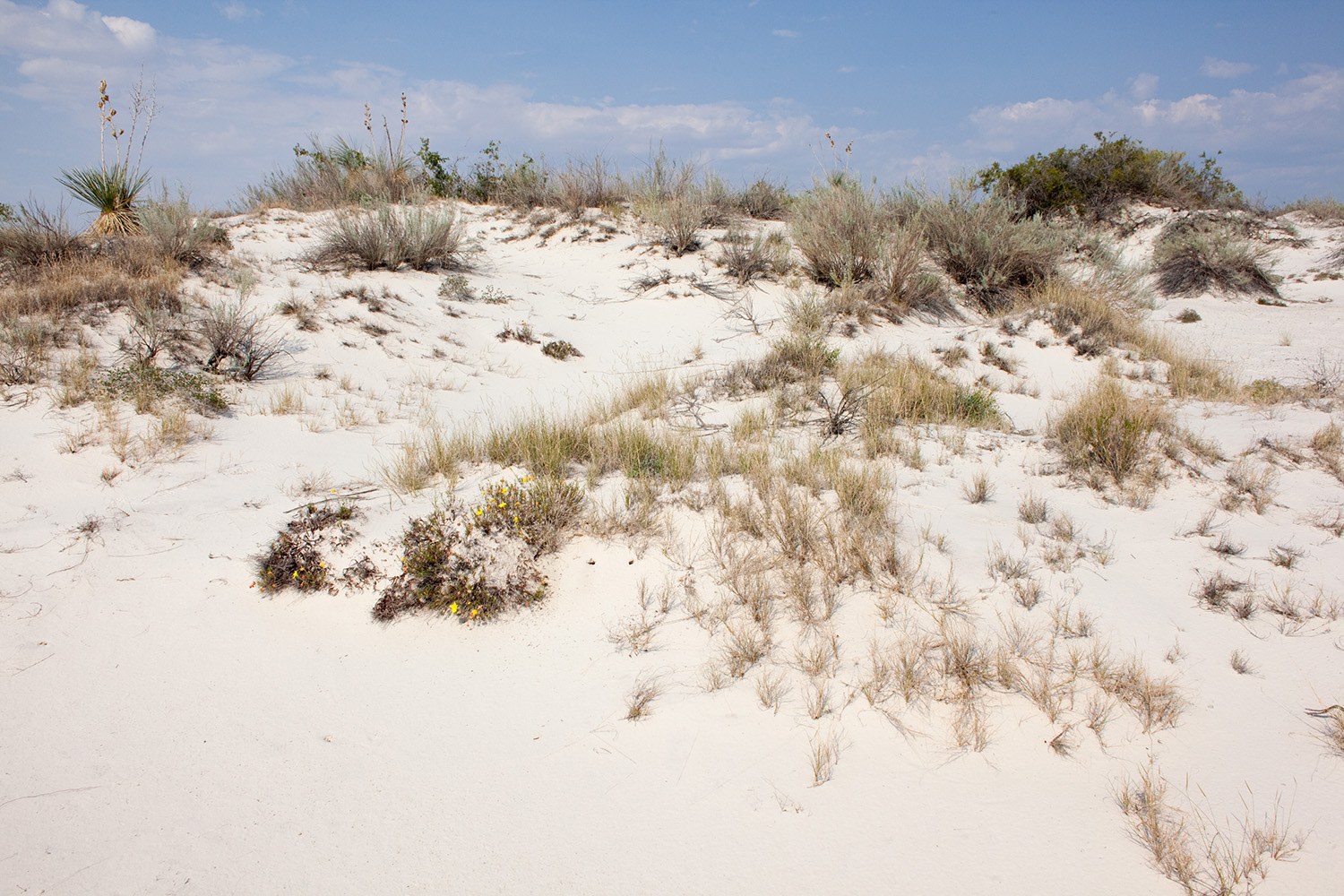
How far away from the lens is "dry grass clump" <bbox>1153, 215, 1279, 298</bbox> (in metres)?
11.1

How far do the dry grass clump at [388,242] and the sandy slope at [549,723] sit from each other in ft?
17.1

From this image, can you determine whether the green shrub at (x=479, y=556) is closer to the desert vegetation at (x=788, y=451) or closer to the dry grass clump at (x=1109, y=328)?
the desert vegetation at (x=788, y=451)

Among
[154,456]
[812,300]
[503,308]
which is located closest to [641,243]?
[503,308]

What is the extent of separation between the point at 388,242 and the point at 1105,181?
1469cm

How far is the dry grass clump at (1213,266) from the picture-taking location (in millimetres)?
11109

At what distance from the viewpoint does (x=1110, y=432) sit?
15.5 feet

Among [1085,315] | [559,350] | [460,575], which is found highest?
[1085,315]

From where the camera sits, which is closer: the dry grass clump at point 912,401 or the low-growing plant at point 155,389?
the low-growing plant at point 155,389

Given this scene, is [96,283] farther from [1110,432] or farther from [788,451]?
[1110,432]

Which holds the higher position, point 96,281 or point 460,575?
point 96,281

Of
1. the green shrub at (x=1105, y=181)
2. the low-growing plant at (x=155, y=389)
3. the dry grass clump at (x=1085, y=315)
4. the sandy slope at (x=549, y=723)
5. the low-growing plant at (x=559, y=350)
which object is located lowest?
the sandy slope at (x=549, y=723)

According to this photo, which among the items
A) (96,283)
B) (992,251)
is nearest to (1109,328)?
(992,251)

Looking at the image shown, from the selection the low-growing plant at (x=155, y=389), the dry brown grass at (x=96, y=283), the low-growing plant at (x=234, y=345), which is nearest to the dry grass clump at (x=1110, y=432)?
the low-growing plant at (x=155, y=389)

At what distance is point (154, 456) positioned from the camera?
15.2ft
